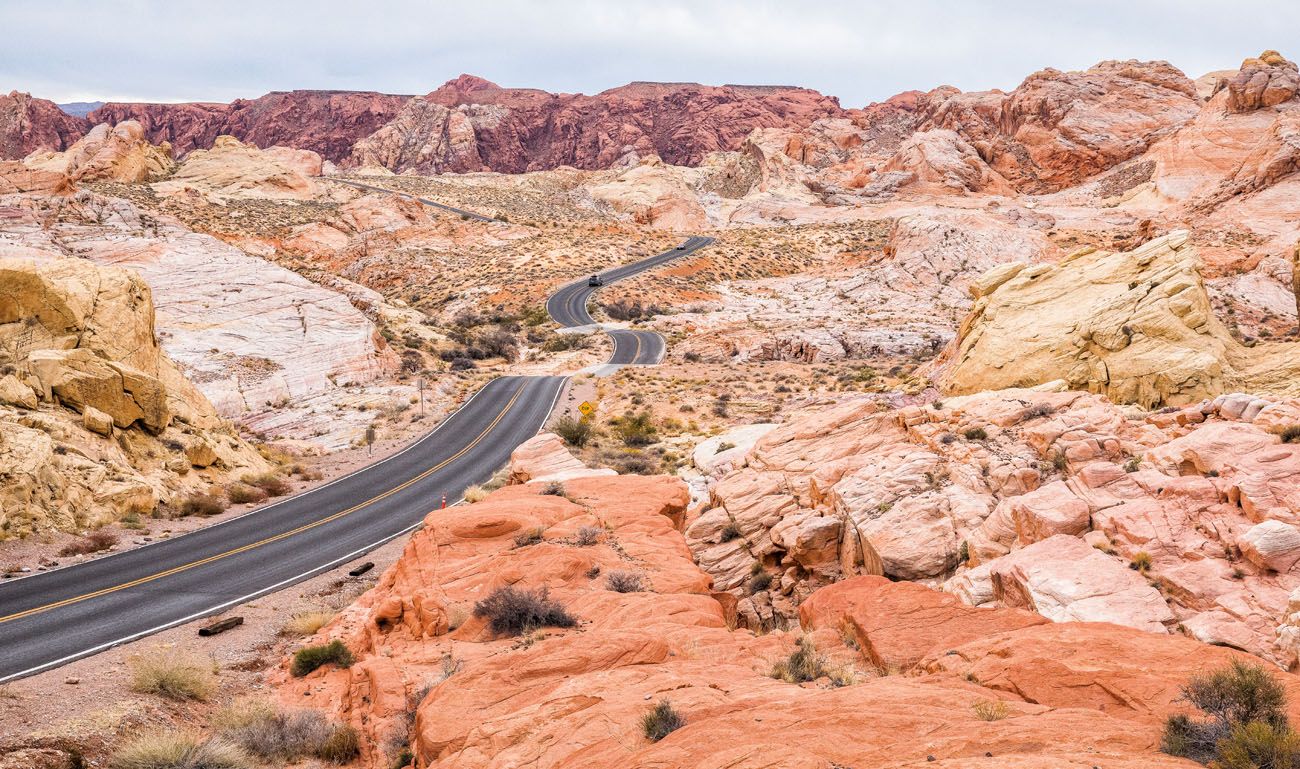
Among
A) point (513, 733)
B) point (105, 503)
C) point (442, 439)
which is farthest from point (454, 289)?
point (513, 733)

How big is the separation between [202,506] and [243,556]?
4.87m

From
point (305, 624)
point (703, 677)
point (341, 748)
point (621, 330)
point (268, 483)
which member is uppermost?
point (621, 330)

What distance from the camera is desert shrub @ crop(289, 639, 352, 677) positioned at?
14727mm

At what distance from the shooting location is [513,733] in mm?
8680

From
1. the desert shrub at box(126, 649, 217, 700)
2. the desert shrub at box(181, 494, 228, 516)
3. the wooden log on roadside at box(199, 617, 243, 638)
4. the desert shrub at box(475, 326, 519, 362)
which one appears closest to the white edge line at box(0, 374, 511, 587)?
the desert shrub at box(181, 494, 228, 516)

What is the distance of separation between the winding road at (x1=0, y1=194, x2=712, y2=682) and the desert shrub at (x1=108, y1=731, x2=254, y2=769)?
21.3 ft

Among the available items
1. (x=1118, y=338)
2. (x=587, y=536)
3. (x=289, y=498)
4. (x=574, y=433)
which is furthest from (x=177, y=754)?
(x=1118, y=338)

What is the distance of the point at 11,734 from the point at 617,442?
24151mm

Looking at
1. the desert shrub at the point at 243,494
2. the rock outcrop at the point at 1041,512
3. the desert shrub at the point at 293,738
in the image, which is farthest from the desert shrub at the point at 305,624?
the desert shrub at the point at 243,494

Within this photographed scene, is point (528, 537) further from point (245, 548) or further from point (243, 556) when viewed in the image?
point (245, 548)

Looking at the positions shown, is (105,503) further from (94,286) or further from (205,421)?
(94,286)

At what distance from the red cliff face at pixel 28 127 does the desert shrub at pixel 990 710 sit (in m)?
213

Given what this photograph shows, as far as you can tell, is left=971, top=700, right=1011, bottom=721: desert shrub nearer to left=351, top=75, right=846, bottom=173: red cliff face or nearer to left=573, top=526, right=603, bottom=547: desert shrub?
left=573, top=526, right=603, bottom=547: desert shrub

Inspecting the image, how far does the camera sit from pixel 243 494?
89.9 ft
